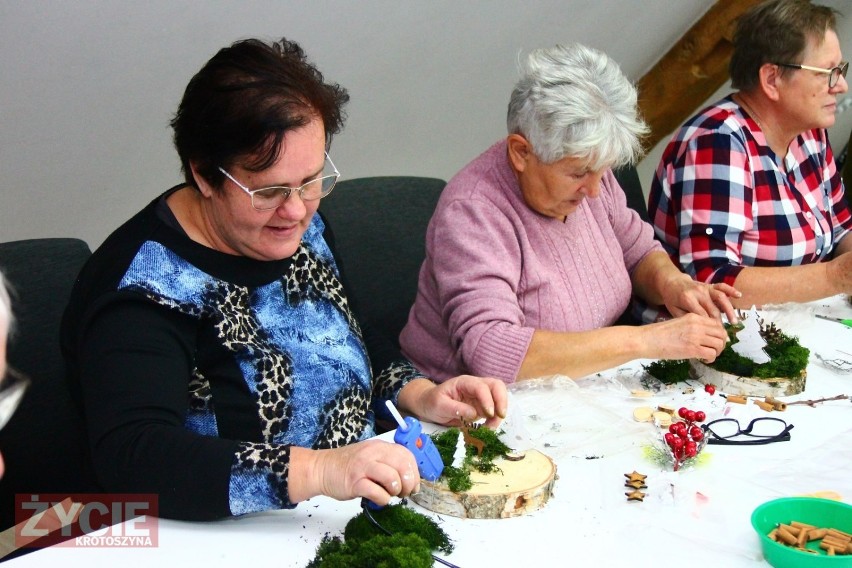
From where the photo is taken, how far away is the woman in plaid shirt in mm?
2371

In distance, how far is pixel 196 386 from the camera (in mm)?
1543

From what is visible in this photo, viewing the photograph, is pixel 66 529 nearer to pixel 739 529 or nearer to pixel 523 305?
pixel 523 305

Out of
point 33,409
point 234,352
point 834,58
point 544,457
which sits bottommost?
point 33,409

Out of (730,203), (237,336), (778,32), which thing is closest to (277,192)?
(237,336)

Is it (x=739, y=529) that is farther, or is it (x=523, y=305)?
(x=523, y=305)

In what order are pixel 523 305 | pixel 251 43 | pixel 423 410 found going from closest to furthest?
1. pixel 251 43
2. pixel 423 410
3. pixel 523 305

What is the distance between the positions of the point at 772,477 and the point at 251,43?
1117mm

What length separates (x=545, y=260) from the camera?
81.0 inches

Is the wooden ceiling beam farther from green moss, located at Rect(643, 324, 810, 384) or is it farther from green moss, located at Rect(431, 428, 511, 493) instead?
green moss, located at Rect(431, 428, 511, 493)

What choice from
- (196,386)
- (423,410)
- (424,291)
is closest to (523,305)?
(424,291)

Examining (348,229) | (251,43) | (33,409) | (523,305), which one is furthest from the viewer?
(348,229)

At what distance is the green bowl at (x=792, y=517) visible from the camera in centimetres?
121

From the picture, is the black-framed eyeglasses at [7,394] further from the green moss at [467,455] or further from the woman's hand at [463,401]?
the woman's hand at [463,401]

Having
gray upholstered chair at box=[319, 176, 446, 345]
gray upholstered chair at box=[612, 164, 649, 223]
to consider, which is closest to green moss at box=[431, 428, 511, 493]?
gray upholstered chair at box=[319, 176, 446, 345]
